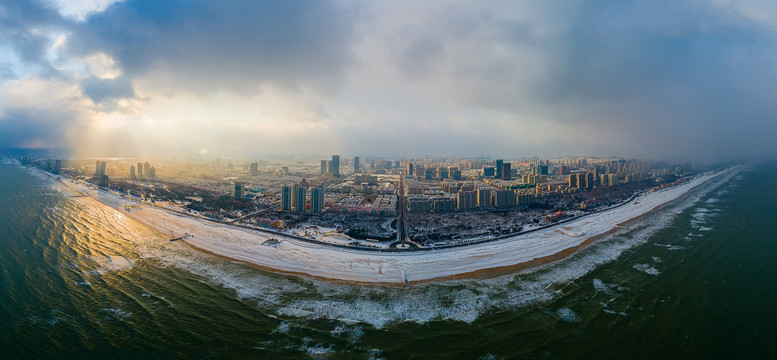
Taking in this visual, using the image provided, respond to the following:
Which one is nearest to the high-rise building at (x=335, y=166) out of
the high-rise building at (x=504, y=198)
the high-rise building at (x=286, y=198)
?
the high-rise building at (x=286, y=198)

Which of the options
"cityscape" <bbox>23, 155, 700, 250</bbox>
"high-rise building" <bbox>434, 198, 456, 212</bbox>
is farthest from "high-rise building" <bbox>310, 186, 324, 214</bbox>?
"high-rise building" <bbox>434, 198, 456, 212</bbox>

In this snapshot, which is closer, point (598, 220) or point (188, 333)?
point (188, 333)

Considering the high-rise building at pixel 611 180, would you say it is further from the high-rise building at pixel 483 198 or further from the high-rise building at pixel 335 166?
the high-rise building at pixel 335 166

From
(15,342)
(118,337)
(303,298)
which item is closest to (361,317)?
(303,298)

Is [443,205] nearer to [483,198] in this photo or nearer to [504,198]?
[483,198]

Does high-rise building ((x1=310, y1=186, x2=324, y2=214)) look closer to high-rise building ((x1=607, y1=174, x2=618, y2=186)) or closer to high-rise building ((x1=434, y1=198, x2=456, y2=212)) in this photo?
high-rise building ((x1=434, y1=198, x2=456, y2=212))

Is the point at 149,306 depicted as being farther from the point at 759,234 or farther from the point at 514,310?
the point at 759,234

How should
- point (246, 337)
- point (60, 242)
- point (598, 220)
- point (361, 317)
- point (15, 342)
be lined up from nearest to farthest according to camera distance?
point (15, 342), point (246, 337), point (361, 317), point (60, 242), point (598, 220)
